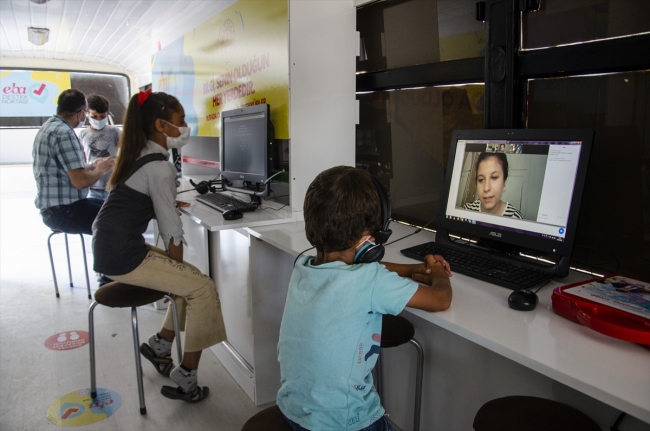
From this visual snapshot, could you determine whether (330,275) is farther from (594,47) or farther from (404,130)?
(404,130)

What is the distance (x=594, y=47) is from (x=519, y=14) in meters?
0.25

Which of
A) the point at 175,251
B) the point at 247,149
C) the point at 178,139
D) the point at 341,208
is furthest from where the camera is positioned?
the point at 247,149

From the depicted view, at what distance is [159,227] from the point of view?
191cm

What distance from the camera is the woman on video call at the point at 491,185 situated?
1372 mm

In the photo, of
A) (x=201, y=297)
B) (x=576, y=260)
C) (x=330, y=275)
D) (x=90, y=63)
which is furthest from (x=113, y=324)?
(x=90, y=63)

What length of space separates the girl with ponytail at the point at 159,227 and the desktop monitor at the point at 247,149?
332mm

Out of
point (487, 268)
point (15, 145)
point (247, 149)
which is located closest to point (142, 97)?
point (247, 149)

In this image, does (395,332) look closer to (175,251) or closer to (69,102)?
(175,251)

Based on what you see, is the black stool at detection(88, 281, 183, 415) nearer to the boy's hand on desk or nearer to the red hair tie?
the red hair tie

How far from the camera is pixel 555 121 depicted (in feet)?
4.87

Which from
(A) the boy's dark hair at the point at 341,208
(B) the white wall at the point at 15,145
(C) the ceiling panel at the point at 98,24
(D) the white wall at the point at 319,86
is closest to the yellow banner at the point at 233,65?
(D) the white wall at the point at 319,86

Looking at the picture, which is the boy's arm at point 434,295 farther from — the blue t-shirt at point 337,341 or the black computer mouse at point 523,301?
the black computer mouse at point 523,301

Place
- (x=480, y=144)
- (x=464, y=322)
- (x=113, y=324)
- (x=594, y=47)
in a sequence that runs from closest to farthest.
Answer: (x=464, y=322) < (x=594, y=47) < (x=480, y=144) < (x=113, y=324)

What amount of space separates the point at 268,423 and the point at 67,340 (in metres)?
2.09
